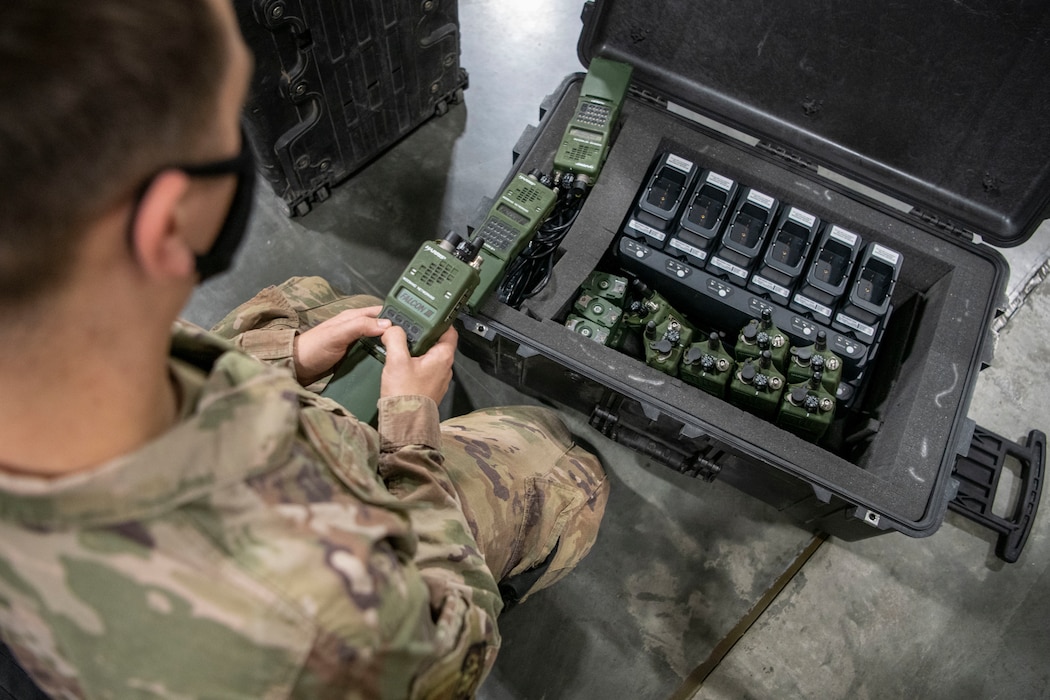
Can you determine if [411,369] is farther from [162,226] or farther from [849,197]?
[849,197]

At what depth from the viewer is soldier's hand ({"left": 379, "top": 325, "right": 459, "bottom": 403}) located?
3.75 ft

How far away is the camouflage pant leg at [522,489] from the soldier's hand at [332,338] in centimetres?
25

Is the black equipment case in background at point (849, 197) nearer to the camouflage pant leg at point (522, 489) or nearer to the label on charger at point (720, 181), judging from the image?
the label on charger at point (720, 181)

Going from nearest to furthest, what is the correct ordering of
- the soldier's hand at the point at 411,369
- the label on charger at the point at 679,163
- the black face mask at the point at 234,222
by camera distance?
the black face mask at the point at 234,222, the soldier's hand at the point at 411,369, the label on charger at the point at 679,163

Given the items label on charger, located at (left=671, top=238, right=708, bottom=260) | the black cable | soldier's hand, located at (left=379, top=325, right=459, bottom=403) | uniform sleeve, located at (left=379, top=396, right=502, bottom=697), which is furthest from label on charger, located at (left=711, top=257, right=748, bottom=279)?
uniform sleeve, located at (left=379, top=396, right=502, bottom=697)

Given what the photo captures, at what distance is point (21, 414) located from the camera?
52 centimetres

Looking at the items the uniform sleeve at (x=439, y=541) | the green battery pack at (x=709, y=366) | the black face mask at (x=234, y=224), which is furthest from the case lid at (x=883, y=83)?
the black face mask at (x=234, y=224)

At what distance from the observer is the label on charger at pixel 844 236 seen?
60.3 inches

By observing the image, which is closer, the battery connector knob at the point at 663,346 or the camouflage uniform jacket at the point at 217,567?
the camouflage uniform jacket at the point at 217,567

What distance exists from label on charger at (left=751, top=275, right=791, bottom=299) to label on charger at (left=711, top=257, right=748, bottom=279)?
0.03 m

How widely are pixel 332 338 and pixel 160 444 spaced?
2.15 ft

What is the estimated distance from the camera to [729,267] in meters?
1.56

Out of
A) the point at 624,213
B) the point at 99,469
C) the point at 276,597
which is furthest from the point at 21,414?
the point at 624,213

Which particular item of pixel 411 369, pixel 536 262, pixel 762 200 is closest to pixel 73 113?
pixel 411 369
